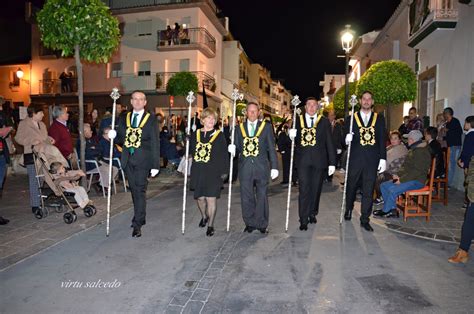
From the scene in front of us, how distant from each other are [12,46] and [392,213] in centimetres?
4092

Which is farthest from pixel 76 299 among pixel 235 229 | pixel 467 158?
pixel 467 158

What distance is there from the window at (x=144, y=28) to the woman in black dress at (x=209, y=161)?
94.0ft

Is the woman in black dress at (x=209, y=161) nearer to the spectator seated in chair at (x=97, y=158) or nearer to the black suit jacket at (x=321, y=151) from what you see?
the black suit jacket at (x=321, y=151)

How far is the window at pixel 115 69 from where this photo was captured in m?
33.4

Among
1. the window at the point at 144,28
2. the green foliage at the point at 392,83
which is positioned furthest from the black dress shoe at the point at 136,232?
the window at the point at 144,28

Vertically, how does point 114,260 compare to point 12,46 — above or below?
below

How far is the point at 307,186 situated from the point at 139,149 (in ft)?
9.32

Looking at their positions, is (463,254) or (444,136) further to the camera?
(444,136)

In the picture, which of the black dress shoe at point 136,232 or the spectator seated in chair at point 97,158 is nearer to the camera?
the black dress shoe at point 136,232

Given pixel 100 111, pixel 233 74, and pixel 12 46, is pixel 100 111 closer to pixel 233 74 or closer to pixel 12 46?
pixel 12 46

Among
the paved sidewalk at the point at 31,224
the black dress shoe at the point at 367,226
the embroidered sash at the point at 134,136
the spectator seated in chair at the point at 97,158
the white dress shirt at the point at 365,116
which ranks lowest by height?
the paved sidewalk at the point at 31,224

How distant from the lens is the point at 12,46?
38.9 m

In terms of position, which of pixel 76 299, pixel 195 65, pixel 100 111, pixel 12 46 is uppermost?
pixel 12 46

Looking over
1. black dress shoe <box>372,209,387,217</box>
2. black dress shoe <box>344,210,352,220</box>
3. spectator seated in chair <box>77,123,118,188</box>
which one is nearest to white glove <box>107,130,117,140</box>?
spectator seated in chair <box>77,123,118,188</box>
